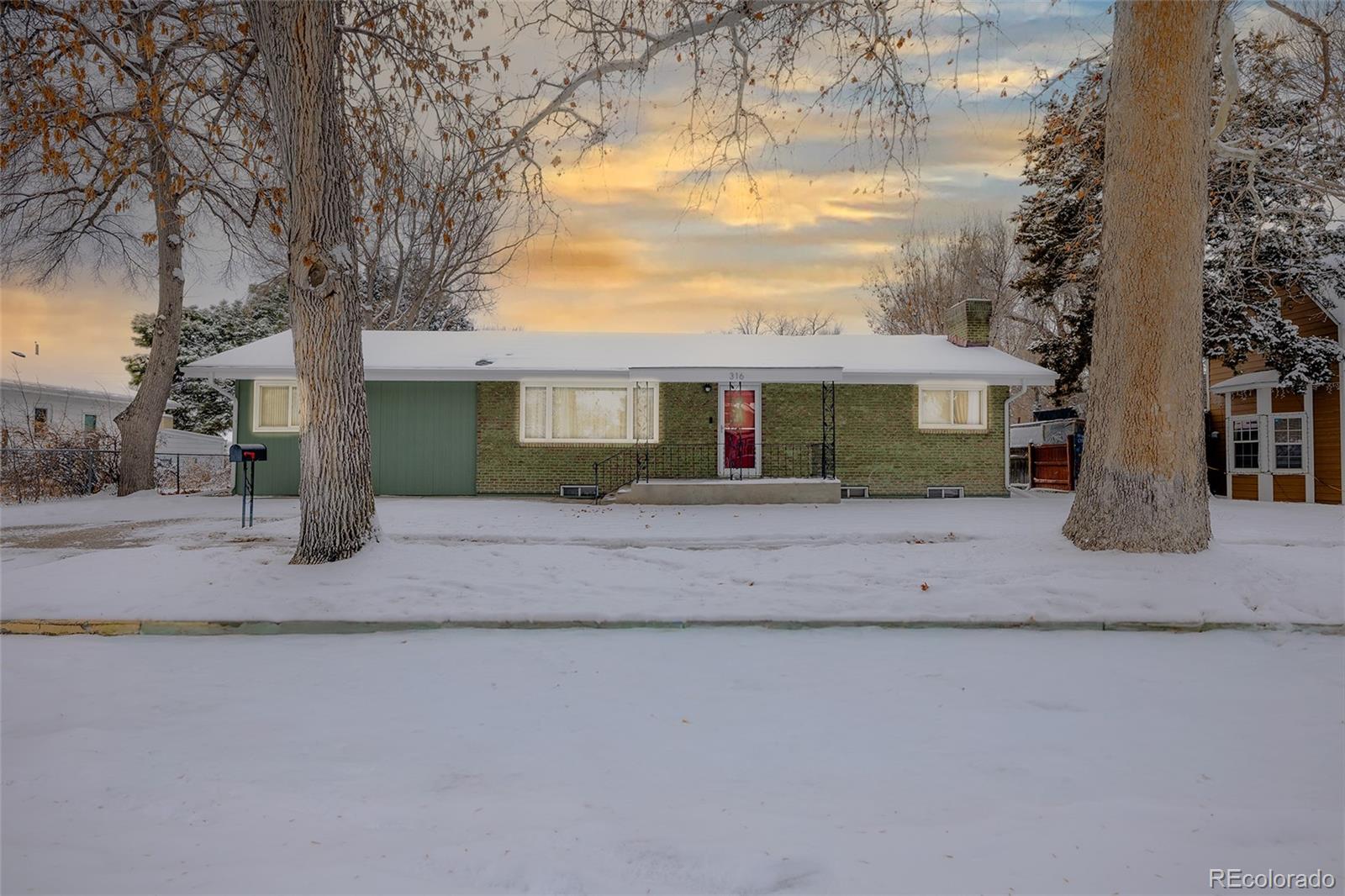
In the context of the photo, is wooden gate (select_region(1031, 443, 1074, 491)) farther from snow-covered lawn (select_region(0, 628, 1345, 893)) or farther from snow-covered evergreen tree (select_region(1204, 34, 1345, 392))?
snow-covered lawn (select_region(0, 628, 1345, 893))

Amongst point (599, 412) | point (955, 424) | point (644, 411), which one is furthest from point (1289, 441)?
point (599, 412)

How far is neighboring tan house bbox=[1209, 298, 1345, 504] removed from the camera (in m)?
16.5


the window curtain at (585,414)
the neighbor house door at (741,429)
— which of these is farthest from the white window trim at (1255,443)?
the window curtain at (585,414)

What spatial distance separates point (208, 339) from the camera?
29.0 metres

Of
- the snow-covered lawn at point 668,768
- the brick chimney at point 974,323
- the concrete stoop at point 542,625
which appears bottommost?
the snow-covered lawn at point 668,768

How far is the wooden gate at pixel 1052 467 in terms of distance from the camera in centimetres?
2098

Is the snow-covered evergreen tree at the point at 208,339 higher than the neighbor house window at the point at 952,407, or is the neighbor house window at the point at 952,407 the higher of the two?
the snow-covered evergreen tree at the point at 208,339

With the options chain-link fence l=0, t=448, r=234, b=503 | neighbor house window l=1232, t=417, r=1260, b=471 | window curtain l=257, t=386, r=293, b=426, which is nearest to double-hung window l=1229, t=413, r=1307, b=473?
neighbor house window l=1232, t=417, r=1260, b=471

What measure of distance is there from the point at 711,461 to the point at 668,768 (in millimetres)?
13456

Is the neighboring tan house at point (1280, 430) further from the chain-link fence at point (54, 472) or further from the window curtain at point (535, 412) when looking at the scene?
the chain-link fence at point (54, 472)

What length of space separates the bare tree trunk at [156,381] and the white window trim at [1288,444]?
2528 centimetres

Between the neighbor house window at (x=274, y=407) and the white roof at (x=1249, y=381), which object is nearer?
the neighbor house window at (x=274, y=407)

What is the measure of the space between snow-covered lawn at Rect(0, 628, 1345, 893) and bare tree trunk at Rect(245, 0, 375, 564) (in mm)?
2176

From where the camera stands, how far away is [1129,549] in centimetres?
731
